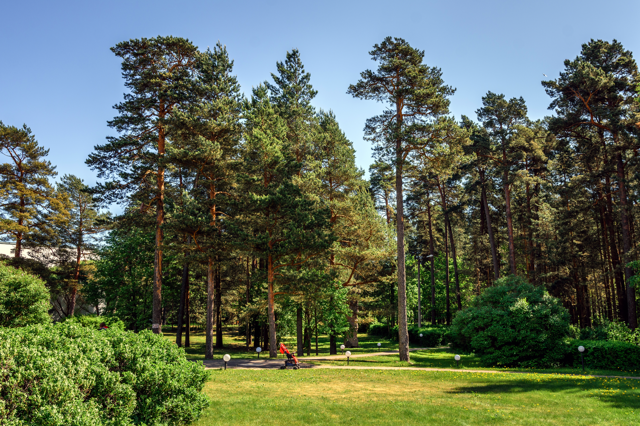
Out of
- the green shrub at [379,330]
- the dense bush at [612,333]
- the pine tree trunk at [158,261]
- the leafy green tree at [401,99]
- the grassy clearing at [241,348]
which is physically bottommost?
the green shrub at [379,330]

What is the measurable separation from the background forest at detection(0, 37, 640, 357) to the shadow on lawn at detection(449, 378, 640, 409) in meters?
6.99

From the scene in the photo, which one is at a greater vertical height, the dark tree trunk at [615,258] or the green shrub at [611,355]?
the dark tree trunk at [615,258]

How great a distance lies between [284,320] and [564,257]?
72.0 feet

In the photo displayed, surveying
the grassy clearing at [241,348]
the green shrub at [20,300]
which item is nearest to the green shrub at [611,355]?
the grassy clearing at [241,348]

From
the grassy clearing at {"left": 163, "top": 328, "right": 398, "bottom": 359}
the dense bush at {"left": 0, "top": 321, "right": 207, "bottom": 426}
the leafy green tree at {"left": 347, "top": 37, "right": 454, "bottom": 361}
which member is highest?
the leafy green tree at {"left": 347, "top": 37, "right": 454, "bottom": 361}

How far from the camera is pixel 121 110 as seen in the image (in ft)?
79.6

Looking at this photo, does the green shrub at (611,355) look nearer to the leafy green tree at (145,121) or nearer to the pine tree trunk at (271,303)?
the pine tree trunk at (271,303)

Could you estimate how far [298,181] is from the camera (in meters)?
23.7

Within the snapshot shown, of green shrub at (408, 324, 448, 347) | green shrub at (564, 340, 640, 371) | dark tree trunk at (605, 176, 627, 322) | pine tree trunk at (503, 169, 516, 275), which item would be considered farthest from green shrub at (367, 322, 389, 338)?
green shrub at (564, 340, 640, 371)

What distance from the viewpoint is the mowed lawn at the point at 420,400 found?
8758 mm

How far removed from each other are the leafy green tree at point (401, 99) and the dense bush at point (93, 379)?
14.8m

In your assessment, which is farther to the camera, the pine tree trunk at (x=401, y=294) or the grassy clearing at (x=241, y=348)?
the grassy clearing at (x=241, y=348)

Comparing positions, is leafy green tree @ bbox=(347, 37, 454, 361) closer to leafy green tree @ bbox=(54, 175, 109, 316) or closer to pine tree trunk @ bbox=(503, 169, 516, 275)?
pine tree trunk @ bbox=(503, 169, 516, 275)

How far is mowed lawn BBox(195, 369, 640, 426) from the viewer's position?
8758 mm
